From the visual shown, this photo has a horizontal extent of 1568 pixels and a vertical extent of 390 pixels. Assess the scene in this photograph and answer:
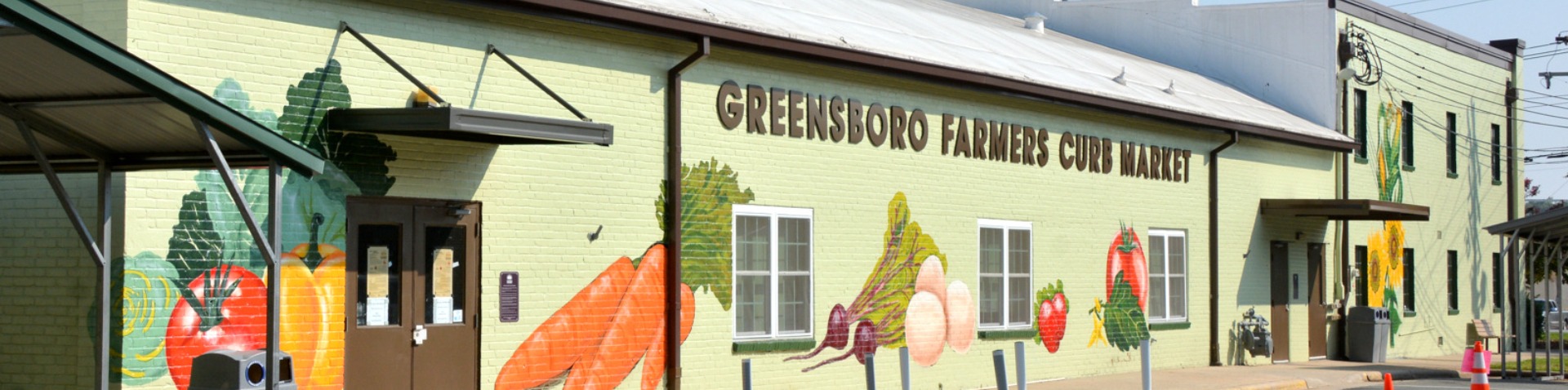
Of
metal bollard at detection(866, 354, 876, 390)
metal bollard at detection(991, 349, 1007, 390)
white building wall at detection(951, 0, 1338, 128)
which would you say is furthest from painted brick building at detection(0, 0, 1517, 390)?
white building wall at detection(951, 0, 1338, 128)

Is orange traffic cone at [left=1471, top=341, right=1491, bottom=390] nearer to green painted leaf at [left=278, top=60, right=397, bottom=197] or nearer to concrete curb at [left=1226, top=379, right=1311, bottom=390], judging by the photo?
concrete curb at [left=1226, top=379, right=1311, bottom=390]

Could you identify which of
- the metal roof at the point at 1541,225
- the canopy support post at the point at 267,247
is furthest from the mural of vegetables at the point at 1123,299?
the canopy support post at the point at 267,247

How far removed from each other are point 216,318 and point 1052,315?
1238 cm

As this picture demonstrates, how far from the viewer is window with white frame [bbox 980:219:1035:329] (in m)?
20.6

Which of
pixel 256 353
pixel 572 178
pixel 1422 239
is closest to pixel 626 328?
pixel 572 178

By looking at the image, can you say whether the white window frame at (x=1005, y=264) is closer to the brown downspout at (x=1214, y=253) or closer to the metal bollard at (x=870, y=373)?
the brown downspout at (x=1214, y=253)

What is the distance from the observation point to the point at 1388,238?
31.3 m

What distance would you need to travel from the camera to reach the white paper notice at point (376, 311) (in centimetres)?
1328

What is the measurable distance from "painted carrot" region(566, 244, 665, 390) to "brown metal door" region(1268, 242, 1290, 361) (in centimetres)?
1462

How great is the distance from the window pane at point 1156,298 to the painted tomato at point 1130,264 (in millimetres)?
213

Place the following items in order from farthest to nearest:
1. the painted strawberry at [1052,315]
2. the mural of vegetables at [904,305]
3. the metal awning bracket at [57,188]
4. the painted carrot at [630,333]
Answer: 1. the painted strawberry at [1052,315]
2. the mural of vegetables at [904,305]
3. the painted carrot at [630,333]
4. the metal awning bracket at [57,188]

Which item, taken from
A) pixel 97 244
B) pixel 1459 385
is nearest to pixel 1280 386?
pixel 1459 385

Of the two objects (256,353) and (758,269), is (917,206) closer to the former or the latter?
(758,269)

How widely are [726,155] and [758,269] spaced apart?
1345 mm
